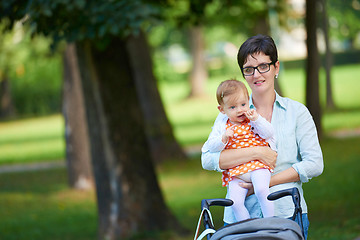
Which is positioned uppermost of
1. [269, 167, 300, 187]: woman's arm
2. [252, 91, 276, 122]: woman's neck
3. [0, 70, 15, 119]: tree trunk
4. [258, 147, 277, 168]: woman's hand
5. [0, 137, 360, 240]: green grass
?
[0, 70, 15, 119]: tree trunk

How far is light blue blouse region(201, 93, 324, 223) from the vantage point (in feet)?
11.8

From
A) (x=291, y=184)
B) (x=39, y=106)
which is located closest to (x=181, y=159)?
(x=291, y=184)

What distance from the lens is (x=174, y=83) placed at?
6594 cm

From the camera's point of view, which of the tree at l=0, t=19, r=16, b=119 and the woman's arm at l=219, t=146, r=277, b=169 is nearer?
the woman's arm at l=219, t=146, r=277, b=169

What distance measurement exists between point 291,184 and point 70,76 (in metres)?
13.2

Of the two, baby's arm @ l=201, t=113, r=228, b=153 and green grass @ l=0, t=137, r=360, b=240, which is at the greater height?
baby's arm @ l=201, t=113, r=228, b=153

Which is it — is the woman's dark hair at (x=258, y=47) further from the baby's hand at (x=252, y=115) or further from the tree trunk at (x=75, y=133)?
the tree trunk at (x=75, y=133)

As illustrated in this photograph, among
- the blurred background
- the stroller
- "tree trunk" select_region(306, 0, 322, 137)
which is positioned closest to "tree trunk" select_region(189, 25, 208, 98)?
the blurred background

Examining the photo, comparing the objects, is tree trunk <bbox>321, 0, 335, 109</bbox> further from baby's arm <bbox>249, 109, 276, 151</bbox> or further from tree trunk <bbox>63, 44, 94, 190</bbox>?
baby's arm <bbox>249, 109, 276, 151</bbox>

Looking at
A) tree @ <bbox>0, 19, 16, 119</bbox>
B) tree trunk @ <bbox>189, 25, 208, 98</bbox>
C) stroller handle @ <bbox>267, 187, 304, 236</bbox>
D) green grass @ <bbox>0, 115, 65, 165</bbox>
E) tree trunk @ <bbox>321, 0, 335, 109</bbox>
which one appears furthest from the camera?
tree trunk @ <bbox>189, 25, 208, 98</bbox>

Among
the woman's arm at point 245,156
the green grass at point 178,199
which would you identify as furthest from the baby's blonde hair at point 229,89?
the green grass at point 178,199

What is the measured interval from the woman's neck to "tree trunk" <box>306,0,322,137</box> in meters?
11.3

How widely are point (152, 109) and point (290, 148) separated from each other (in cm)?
1495

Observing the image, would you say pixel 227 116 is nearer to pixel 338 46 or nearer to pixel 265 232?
pixel 265 232
